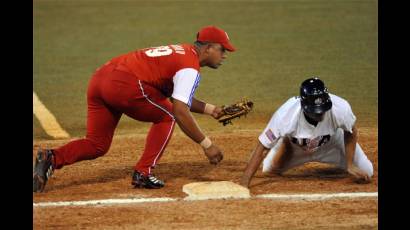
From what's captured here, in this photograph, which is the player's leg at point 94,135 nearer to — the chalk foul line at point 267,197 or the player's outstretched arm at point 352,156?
the chalk foul line at point 267,197

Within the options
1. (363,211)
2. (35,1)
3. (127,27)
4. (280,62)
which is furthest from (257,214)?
(35,1)

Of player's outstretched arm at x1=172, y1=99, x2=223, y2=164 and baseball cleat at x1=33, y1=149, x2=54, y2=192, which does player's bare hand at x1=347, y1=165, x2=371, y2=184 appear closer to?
player's outstretched arm at x1=172, y1=99, x2=223, y2=164

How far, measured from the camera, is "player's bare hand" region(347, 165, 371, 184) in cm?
763

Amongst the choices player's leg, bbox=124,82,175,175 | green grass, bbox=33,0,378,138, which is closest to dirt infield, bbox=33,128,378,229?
player's leg, bbox=124,82,175,175

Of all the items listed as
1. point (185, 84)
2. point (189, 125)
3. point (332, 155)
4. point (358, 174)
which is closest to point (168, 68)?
point (185, 84)

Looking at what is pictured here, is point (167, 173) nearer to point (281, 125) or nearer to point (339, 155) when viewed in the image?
point (281, 125)

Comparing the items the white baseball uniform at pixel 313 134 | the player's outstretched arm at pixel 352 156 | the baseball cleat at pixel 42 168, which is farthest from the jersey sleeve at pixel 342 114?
the baseball cleat at pixel 42 168

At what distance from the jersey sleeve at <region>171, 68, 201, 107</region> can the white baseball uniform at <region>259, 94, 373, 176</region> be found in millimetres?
746

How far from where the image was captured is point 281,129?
7.32 meters

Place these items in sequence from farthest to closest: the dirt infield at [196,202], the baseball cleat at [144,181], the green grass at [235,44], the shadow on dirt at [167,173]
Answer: the green grass at [235,44]
the shadow on dirt at [167,173]
the baseball cleat at [144,181]
the dirt infield at [196,202]

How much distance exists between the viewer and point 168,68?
732cm

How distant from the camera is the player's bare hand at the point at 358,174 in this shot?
7.63 m

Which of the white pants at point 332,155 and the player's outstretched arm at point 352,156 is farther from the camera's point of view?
the white pants at point 332,155

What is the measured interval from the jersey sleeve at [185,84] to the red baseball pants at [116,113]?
1.15 ft
